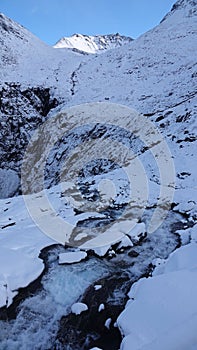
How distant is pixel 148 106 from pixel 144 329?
17.3 meters

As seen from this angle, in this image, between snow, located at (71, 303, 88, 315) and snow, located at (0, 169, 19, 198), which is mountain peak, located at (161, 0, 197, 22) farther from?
snow, located at (71, 303, 88, 315)

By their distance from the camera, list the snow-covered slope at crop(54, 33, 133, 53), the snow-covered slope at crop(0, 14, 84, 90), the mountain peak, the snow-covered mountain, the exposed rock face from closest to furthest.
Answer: the snow-covered mountain
the exposed rock face
the snow-covered slope at crop(0, 14, 84, 90)
the mountain peak
the snow-covered slope at crop(54, 33, 133, 53)

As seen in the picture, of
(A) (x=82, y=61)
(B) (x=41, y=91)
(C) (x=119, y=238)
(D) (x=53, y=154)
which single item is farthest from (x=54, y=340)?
(A) (x=82, y=61)

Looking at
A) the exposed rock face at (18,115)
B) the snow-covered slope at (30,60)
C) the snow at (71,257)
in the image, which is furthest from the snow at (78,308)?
the snow-covered slope at (30,60)

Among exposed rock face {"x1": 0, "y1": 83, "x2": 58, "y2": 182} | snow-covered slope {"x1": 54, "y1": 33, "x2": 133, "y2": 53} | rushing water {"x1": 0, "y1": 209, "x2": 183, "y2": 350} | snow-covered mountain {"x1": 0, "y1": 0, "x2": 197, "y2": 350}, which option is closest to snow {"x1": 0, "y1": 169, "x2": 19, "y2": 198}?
snow-covered mountain {"x1": 0, "y1": 0, "x2": 197, "y2": 350}

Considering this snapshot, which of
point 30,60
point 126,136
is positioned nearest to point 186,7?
point 30,60

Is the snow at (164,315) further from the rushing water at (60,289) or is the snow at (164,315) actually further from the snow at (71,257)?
the snow at (71,257)

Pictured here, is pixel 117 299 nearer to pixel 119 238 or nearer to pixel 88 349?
pixel 88 349

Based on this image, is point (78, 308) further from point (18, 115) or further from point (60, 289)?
point (18, 115)

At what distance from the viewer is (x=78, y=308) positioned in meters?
4.98

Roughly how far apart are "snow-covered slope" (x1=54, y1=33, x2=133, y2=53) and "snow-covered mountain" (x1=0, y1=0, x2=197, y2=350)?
20.2 m

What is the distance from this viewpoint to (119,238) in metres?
7.51

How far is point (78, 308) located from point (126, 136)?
12847mm

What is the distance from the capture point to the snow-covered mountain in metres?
4.00
